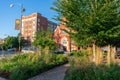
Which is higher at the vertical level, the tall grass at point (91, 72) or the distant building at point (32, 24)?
the distant building at point (32, 24)

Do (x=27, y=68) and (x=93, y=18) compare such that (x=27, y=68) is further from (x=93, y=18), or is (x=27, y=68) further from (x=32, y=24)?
(x=32, y=24)

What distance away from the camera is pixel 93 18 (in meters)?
12.3

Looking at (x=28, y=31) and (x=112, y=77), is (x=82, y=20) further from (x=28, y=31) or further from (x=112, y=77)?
(x=28, y=31)

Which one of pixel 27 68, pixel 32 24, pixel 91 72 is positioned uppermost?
pixel 32 24

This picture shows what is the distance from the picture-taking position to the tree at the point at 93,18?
40.5ft

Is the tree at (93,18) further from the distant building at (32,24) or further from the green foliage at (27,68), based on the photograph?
the distant building at (32,24)

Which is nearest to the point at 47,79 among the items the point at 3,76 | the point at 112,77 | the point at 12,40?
the point at 3,76

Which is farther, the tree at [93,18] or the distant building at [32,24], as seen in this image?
the distant building at [32,24]

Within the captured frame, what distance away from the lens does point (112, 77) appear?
26.9ft

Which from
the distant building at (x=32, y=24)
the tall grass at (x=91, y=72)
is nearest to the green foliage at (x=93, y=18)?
the tall grass at (x=91, y=72)

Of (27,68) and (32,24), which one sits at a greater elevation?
(32,24)

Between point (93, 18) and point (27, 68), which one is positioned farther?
point (27, 68)

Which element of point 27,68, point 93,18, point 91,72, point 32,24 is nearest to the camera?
point 91,72

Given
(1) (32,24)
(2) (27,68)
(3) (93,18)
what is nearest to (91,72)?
(3) (93,18)
